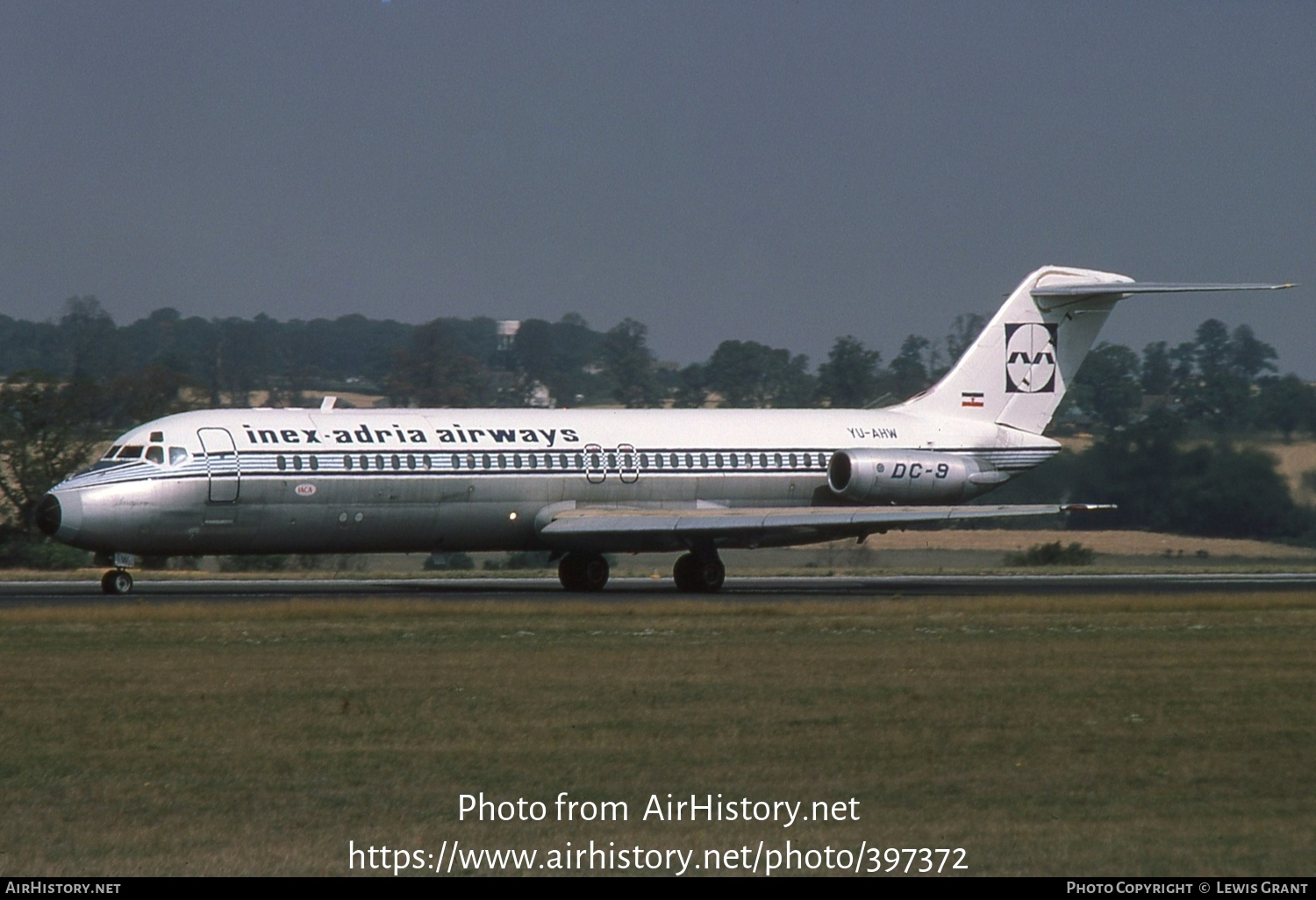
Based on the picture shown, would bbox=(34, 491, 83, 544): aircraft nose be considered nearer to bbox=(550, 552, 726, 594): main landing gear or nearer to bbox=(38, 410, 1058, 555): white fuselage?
bbox=(38, 410, 1058, 555): white fuselage

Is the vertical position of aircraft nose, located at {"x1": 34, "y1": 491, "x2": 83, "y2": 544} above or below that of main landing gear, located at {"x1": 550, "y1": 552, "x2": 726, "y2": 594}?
above

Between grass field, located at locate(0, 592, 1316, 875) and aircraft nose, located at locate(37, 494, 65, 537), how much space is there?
17.4ft

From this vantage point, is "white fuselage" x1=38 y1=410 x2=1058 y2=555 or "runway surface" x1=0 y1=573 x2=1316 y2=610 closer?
"white fuselage" x1=38 y1=410 x2=1058 y2=555

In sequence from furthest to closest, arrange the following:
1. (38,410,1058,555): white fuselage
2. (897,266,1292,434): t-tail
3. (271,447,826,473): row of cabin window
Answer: (897,266,1292,434): t-tail
(271,447,826,473): row of cabin window
(38,410,1058,555): white fuselage

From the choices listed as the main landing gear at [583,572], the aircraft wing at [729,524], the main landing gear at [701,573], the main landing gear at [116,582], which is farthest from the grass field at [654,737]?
the main landing gear at [583,572]

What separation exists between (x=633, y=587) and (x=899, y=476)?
6161 mm

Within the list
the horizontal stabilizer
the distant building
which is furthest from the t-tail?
the distant building

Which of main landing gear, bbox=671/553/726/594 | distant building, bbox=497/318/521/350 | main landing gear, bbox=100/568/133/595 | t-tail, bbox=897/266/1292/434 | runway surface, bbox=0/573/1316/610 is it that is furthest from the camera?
distant building, bbox=497/318/521/350

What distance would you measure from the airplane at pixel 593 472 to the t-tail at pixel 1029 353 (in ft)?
0.13

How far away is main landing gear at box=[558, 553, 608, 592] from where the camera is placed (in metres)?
36.1

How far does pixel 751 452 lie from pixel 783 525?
3.79 meters

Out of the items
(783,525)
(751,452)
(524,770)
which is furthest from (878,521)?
(524,770)

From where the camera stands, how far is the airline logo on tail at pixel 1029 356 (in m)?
41.4

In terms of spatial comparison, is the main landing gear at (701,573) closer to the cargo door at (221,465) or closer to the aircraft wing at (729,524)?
the aircraft wing at (729,524)
